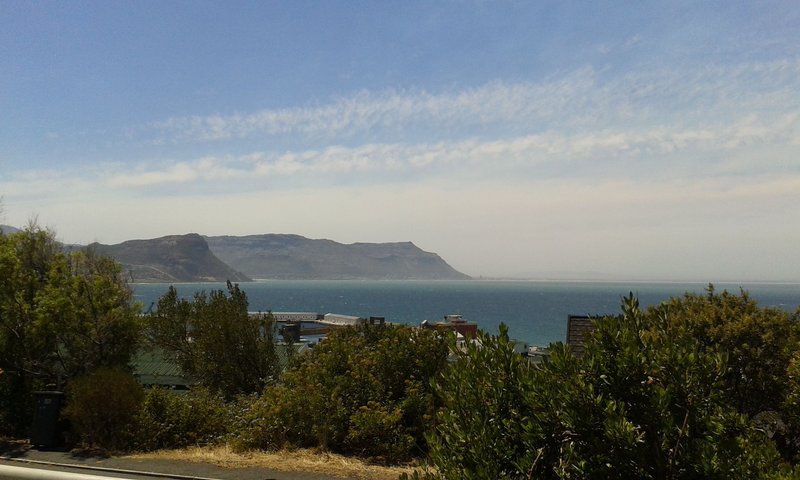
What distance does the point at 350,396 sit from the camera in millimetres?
12070

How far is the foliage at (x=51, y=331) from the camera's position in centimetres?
1275

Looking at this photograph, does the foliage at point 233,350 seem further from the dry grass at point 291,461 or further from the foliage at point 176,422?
the dry grass at point 291,461

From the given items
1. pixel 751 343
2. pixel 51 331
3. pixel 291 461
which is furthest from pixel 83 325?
pixel 751 343

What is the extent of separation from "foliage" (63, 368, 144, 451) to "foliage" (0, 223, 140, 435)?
7.18 ft

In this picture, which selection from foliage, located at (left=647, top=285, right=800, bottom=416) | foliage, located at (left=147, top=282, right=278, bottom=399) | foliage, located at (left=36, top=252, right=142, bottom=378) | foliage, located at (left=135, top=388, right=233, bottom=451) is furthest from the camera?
foliage, located at (left=147, top=282, right=278, bottom=399)

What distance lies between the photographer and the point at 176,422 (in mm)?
12023

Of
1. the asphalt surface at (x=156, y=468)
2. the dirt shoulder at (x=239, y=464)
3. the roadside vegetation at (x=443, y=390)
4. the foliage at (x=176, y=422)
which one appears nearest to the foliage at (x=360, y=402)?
the roadside vegetation at (x=443, y=390)

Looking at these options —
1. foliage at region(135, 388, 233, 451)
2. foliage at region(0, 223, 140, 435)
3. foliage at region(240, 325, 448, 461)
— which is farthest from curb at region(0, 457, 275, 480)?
foliage at region(0, 223, 140, 435)

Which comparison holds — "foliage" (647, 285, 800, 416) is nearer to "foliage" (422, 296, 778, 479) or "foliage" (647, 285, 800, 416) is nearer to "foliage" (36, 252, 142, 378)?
"foliage" (422, 296, 778, 479)

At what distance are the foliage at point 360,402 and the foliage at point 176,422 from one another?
977mm

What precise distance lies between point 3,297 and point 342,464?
Result: 961 cm

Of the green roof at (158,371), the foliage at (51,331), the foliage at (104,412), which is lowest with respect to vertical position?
the green roof at (158,371)

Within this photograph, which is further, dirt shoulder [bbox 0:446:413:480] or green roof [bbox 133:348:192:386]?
green roof [bbox 133:348:192:386]

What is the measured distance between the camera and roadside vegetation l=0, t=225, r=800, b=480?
3.73 metres
